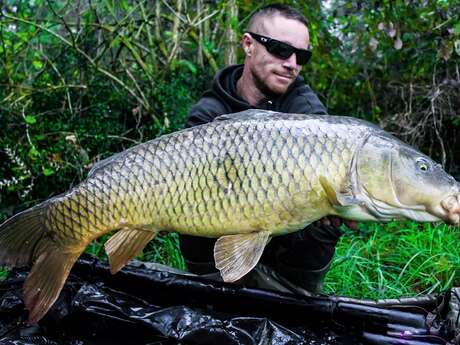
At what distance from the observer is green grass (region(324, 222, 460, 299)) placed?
219 cm

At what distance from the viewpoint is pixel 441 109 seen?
3398mm

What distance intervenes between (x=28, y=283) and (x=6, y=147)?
159 cm

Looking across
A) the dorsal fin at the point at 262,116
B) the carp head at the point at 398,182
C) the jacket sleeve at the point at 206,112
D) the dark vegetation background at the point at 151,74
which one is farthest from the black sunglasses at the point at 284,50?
the dark vegetation background at the point at 151,74

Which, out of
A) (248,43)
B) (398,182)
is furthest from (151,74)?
(398,182)

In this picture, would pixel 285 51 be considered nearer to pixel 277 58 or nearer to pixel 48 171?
pixel 277 58

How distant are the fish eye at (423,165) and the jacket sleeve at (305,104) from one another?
2.34ft

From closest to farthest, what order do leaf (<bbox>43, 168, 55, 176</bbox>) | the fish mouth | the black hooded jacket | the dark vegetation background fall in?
1. the fish mouth
2. the black hooded jacket
3. leaf (<bbox>43, 168, 55, 176</bbox>)
4. the dark vegetation background

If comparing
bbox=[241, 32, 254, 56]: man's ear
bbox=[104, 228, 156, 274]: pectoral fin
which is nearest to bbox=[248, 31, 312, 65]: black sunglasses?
bbox=[241, 32, 254, 56]: man's ear

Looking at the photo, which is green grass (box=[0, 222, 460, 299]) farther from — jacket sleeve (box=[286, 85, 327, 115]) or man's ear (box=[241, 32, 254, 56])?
man's ear (box=[241, 32, 254, 56])

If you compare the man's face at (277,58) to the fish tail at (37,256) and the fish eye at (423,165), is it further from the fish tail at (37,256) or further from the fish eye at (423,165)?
the fish tail at (37,256)

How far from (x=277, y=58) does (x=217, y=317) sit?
0.95 meters

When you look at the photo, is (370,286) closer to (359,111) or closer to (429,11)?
(429,11)

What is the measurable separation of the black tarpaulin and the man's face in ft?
2.60

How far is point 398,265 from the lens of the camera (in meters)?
2.43
